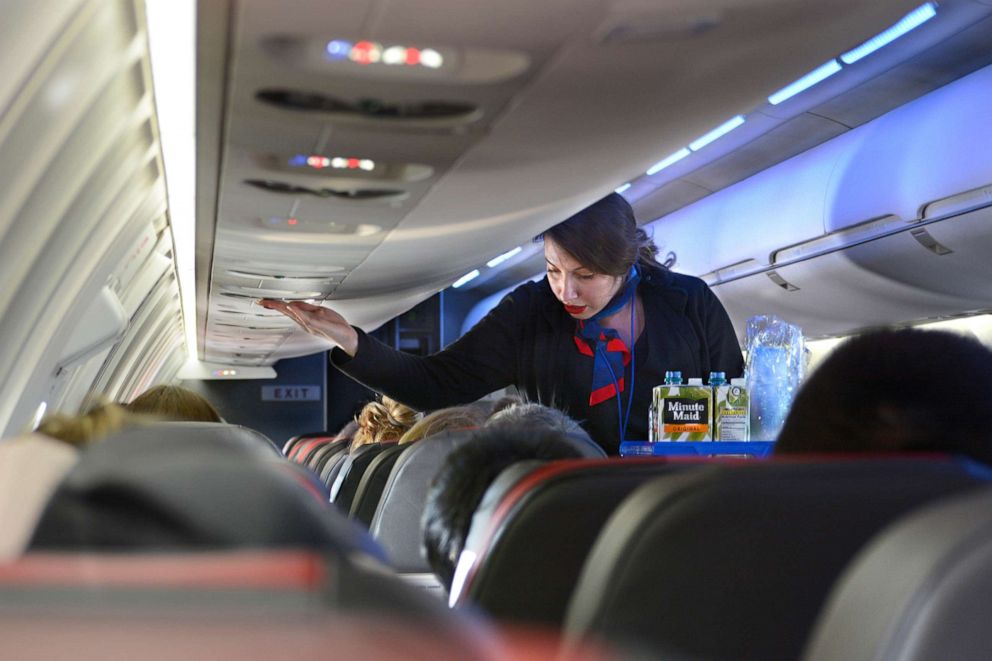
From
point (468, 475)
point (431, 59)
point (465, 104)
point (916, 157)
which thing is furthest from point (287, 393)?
point (468, 475)

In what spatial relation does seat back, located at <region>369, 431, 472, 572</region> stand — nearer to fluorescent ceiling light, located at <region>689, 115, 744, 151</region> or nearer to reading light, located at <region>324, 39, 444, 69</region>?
reading light, located at <region>324, 39, 444, 69</region>

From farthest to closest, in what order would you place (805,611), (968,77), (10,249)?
(968,77) → (10,249) → (805,611)

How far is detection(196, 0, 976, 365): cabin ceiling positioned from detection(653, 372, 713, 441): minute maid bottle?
774 millimetres

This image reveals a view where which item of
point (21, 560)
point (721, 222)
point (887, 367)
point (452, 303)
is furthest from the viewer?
point (452, 303)

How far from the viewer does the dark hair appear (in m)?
4.37

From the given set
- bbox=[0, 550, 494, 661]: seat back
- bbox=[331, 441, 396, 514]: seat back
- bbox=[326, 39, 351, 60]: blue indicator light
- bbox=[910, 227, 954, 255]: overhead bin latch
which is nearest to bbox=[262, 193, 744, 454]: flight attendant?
bbox=[331, 441, 396, 514]: seat back

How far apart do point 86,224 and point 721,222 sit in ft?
18.1

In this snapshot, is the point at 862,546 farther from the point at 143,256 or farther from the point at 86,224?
the point at 143,256

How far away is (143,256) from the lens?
26.9 ft

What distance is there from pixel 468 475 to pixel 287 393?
18.2 metres

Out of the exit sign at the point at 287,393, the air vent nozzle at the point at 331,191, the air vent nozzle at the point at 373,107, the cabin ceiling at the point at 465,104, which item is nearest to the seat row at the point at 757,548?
the cabin ceiling at the point at 465,104

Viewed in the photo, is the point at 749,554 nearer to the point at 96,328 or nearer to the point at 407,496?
the point at 407,496

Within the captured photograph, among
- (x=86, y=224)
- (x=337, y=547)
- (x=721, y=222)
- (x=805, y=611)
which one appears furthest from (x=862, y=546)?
(x=721, y=222)

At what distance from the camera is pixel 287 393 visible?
19516 mm
